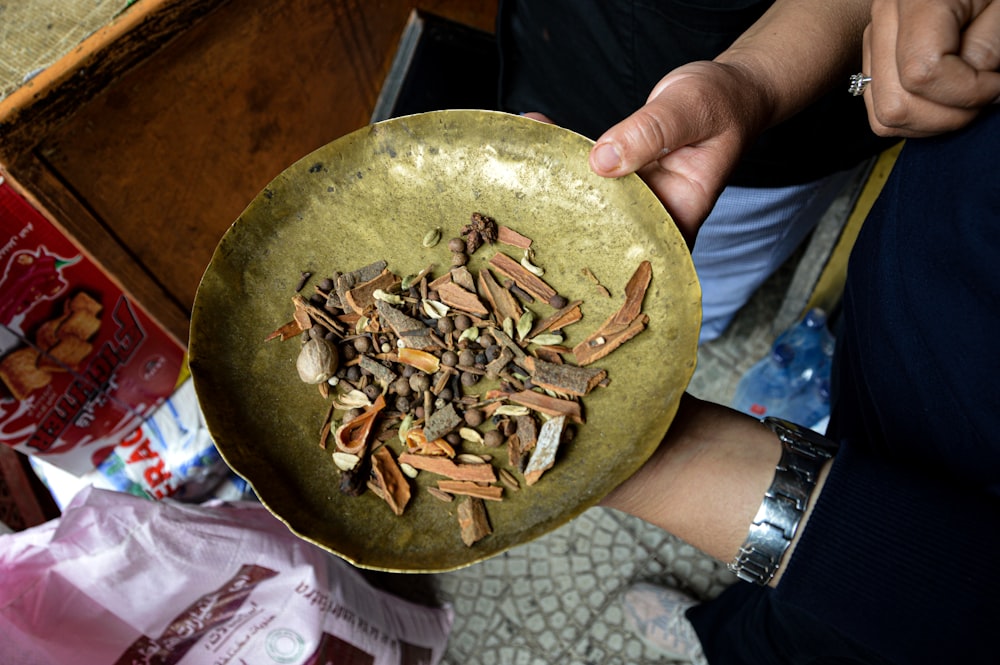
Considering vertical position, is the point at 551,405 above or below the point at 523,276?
below

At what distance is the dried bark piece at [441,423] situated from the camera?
1.25 meters

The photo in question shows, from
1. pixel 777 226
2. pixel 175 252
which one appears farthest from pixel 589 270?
pixel 175 252

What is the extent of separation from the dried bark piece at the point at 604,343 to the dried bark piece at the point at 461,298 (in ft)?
0.77

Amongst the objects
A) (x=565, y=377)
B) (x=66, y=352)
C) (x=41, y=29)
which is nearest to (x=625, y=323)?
(x=565, y=377)

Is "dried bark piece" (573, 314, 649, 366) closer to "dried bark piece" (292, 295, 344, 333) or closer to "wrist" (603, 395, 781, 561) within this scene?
"wrist" (603, 395, 781, 561)

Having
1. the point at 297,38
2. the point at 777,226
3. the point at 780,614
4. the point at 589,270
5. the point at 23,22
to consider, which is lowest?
the point at 780,614

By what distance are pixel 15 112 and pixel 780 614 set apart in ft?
6.69

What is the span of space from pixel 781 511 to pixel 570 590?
1.37 m

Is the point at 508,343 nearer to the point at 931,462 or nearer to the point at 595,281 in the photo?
the point at 595,281

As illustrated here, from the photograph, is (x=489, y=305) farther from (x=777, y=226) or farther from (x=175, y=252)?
(x=777, y=226)

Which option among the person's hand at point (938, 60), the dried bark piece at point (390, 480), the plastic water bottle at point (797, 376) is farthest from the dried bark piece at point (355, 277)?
the plastic water bottle at point (797, 376)

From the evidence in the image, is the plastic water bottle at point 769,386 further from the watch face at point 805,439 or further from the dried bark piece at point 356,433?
the dried bark piece at point 356,433

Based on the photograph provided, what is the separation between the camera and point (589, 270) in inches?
51.9

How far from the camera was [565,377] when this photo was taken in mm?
1255
